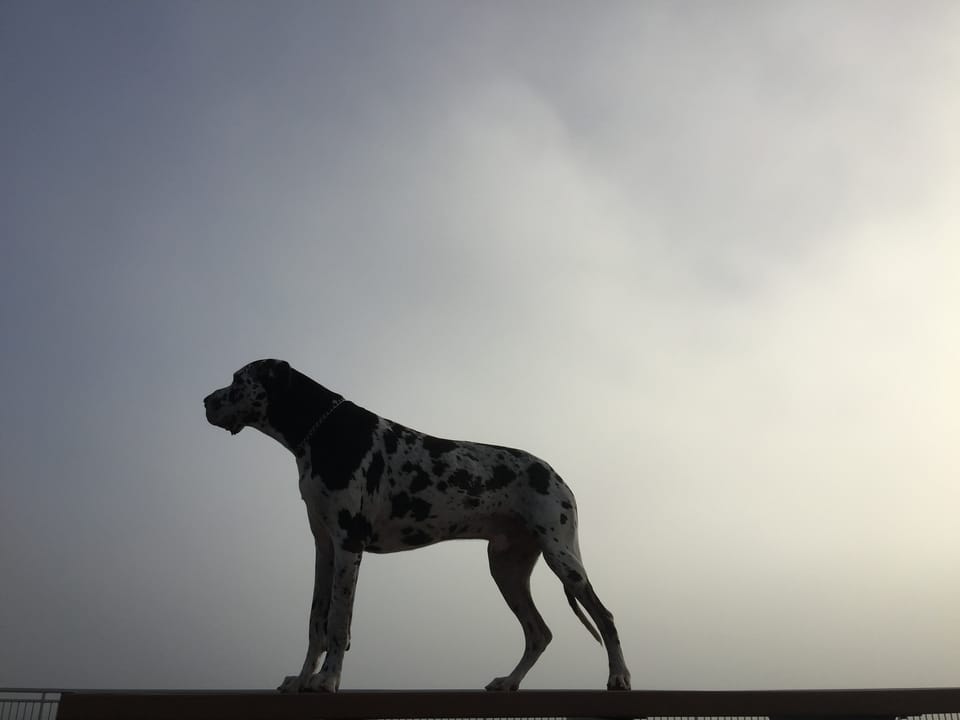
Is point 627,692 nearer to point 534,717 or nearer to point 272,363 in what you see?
point 534,717

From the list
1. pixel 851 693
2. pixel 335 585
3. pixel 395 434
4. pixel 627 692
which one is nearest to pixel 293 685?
pixel 335 585

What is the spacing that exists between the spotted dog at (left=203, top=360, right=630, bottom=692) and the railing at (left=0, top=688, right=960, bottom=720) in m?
0.46

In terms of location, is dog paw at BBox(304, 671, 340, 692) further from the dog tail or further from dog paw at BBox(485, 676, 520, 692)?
the dog tail

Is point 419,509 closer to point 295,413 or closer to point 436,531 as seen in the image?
point 436,531

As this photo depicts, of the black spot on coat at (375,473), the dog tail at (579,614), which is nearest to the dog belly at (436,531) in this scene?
the black spot on coat at (375,473)

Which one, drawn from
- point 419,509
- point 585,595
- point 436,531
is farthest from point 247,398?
Answer: point 585,595

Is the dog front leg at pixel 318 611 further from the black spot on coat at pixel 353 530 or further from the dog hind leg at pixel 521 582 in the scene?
the dog hind leg at pixel 521 582

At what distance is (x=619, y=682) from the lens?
5527mm

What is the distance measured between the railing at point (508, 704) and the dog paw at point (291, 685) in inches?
7.7

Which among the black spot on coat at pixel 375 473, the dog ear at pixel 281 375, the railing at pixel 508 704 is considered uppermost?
the dog ear at pixel 281 375

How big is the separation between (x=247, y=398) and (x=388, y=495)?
126cm

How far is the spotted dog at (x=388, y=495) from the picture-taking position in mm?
5258

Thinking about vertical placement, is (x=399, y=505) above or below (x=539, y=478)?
below

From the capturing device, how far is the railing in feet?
13.4
